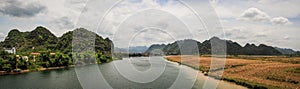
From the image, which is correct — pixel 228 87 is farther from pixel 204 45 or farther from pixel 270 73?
Result: pixel 204 45

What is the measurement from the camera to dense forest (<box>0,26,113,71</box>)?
23861 millimetres

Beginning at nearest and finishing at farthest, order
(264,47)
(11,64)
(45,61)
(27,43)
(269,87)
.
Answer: (269,87) → (11,64) → (45,61) → (27,43) → (264,47)

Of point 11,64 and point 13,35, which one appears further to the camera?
point 13,35

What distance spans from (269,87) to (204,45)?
60.8 meters

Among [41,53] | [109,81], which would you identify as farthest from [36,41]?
[109,81]

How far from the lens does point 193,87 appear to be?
1495 centimetres

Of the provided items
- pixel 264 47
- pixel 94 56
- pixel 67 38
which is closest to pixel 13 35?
pixel 67 38

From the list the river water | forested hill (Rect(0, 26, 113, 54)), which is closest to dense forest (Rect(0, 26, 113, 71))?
forested hill (Rect(0, 26, 113, 54))

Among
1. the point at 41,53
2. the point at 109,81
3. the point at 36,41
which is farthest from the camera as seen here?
the point at 36,41

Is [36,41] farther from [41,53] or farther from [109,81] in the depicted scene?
[109,81]

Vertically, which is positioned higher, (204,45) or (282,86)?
(204,45)

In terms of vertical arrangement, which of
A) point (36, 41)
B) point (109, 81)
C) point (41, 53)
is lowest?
point (109, 81)

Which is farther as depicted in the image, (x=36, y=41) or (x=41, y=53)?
(x=36, y=41)

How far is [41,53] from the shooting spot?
1118 inches
